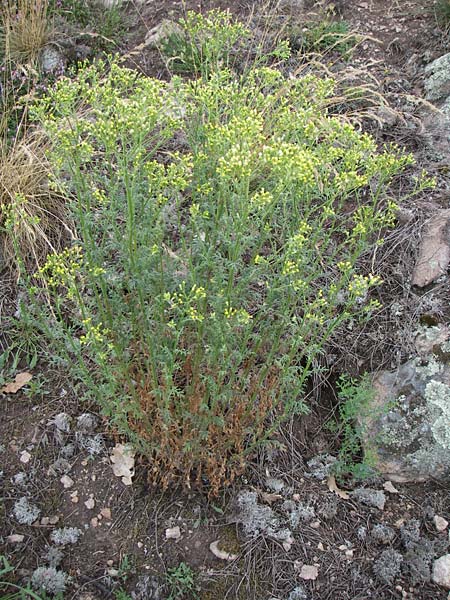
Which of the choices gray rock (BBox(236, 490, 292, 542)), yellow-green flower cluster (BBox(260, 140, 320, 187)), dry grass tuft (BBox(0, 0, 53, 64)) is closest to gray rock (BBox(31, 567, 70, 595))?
gray rock (BBox(236, 490, 292, 542))

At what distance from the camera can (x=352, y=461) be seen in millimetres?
3314

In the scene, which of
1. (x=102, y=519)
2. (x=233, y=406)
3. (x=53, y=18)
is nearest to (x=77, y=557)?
(x=102, y=519)

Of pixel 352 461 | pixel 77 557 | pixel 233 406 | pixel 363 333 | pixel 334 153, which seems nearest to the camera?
pixel 334 153

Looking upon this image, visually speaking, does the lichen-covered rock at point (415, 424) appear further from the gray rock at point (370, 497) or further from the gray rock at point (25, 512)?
the gray rock at point (25, 512)

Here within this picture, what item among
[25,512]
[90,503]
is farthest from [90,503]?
[25,512]

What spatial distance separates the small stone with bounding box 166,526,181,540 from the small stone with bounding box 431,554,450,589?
123cm

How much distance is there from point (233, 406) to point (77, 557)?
1001 millimetres

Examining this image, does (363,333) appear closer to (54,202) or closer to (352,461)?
(352,461)

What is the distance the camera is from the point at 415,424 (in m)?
3.32

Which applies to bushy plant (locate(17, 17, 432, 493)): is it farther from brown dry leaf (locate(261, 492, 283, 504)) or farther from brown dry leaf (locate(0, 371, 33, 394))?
brown dry leaf (locate(0, 371, 33, 394))

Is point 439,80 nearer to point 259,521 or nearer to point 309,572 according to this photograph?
point 259,521

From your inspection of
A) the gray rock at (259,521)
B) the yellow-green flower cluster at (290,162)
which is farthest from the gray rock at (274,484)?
the yellow-green flower cluster at (290,162)

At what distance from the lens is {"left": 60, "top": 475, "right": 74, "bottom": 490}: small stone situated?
3.01m

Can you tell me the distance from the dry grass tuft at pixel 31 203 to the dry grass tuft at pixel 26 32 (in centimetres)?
126
